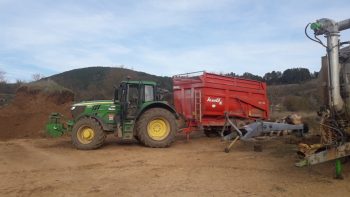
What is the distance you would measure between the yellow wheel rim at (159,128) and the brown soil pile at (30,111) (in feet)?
22.3

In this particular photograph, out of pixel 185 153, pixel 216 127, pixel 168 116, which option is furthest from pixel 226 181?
pixel 216 127

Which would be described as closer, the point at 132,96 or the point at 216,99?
the point at 132,96

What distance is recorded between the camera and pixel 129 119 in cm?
1459

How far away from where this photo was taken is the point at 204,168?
33.5 ft

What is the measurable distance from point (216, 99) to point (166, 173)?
269 inches

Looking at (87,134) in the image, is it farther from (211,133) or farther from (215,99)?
(211,133)

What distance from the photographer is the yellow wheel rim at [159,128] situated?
14.6 metres

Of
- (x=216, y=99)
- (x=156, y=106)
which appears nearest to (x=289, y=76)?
(x=216, y=99)

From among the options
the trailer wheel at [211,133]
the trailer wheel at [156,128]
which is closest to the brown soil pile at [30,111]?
the trailer wheel at [156,128]

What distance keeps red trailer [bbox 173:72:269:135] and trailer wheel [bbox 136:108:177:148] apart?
1.53 m

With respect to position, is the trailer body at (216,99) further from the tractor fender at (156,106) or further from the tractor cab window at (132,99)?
the tractor cab window at (132,99)

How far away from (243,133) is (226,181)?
5.17 metres

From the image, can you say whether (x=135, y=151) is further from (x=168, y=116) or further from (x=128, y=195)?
(x=128, y=195)

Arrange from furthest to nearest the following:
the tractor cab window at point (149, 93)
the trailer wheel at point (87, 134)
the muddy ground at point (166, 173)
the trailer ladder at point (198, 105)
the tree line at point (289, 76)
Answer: the tree line at point (289, 76) < the trailer ladder at point (198, 105) < the tractor cab window at point (149, 93) < the trailer wheel at point (87, 134) < the muddy ground at point (166, 173)
